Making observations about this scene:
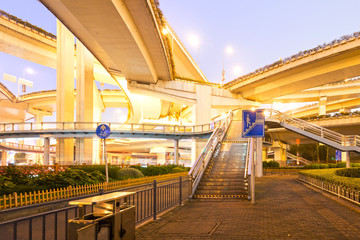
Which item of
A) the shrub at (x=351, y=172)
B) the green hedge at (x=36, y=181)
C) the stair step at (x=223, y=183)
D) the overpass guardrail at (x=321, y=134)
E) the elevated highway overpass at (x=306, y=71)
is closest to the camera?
the green hedge at (x=36, y=181)

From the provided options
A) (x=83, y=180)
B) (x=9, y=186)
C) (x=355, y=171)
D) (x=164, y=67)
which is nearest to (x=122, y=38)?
(x=164, y=67)

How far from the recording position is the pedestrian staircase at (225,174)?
47.3 feet

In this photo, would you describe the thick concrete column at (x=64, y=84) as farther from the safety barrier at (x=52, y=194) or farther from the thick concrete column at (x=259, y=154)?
the safety barrier at (x=52, y=194)

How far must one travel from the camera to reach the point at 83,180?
53.0 feet

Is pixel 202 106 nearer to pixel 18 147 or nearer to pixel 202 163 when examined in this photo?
pixel 202 163

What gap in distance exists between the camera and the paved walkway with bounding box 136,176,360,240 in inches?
298

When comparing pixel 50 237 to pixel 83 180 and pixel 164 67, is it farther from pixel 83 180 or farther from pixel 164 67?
pixel 164 67

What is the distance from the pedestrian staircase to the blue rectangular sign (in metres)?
3.15

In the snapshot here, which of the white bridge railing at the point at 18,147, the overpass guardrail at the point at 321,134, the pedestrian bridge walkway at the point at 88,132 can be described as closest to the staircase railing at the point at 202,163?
the overpass guardrail at the point at 321,134

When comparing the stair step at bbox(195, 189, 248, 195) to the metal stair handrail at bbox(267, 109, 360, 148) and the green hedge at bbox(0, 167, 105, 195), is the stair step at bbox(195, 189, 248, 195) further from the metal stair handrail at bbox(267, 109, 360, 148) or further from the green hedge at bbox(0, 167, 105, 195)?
the metal stair handrail at bbox(267, 109, 360, 148)

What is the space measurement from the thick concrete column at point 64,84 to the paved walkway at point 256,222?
3545 centimetres

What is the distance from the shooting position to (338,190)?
43.4 ft

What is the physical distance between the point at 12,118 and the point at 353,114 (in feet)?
265

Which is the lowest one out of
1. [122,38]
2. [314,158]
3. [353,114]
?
[314,158]
